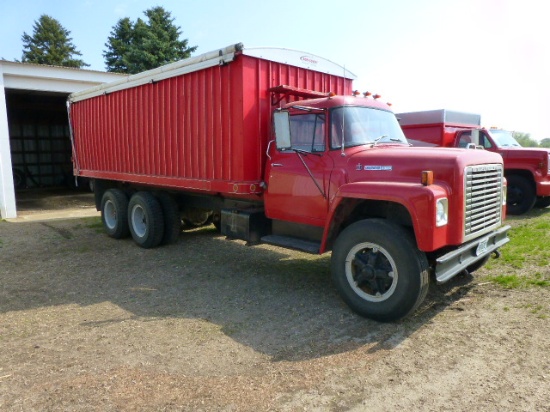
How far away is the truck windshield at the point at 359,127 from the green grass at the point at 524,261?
230cm

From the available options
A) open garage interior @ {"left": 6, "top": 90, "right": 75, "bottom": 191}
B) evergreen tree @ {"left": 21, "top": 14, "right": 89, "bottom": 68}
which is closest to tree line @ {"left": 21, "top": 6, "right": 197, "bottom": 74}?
evergreen tree @ {"left": 21, "top": 14, "right": 89, "bottom": 68}

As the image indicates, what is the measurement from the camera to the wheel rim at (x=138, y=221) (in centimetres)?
834

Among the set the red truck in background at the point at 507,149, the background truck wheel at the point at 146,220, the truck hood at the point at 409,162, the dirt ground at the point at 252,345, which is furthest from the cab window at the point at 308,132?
the red truck in background at the point at 507,149

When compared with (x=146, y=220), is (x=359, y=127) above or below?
above

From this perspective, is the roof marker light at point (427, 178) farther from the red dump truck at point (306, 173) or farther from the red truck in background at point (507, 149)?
the red truck in background at point (507, 149)

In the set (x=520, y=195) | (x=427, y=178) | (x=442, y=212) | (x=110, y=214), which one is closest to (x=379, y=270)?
(x=442, y=212)

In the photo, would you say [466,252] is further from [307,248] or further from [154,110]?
[154,110]

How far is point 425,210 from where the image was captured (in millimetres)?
3955

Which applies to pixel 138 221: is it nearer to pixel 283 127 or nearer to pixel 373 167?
pixel 283 127

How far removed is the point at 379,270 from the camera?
442cm

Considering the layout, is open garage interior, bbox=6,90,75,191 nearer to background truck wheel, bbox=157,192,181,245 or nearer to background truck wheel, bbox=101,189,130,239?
background truck wheel, bbox=101,189,130,239

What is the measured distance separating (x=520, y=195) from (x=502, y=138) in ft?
5.65

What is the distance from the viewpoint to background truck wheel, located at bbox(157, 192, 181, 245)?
8.08 metres

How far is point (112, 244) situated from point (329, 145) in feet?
18.1
